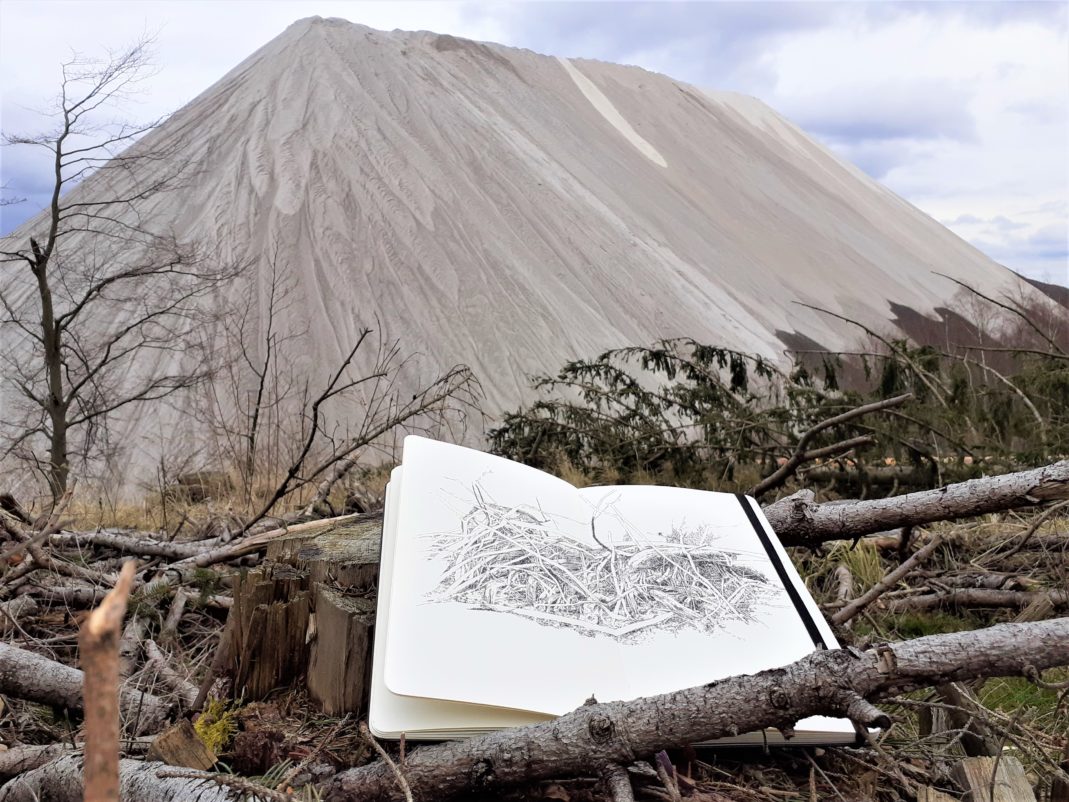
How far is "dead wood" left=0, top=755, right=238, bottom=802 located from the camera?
123 cm

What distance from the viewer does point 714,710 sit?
1.21 m

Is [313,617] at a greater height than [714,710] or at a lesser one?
greater

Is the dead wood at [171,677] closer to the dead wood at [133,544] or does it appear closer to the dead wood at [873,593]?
the dead wood at [133,544]

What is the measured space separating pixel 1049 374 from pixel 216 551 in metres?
4.11

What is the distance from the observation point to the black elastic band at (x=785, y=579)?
1684mm

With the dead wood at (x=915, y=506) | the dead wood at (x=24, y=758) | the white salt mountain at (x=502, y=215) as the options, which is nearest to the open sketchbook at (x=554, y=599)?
the dead wood at (x=915, y=506)

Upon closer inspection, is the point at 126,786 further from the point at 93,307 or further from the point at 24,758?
the point at 93,307

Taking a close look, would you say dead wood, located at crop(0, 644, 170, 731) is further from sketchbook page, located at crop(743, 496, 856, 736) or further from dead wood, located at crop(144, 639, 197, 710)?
sketchbook page, located at crop(743, 496, 856, 736)

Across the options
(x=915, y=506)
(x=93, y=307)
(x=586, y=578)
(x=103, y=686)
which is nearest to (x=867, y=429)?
(x=915, y=506)

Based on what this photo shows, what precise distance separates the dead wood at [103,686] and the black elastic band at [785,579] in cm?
131

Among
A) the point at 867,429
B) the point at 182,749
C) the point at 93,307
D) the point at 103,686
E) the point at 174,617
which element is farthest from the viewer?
the point at 93,307

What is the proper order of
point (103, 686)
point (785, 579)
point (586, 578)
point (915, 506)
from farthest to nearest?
1. point (915, 506)
2. point (785, 579)
3. point (586, 578)
4. point (103, 686)

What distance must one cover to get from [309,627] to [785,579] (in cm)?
93

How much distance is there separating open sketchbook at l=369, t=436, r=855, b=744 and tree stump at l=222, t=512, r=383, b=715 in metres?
0.10
